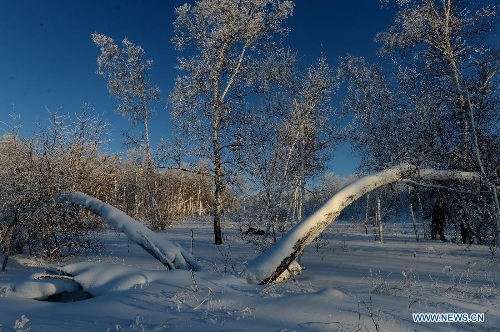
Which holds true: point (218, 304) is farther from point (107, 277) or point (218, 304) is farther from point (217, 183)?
point (217, 183)

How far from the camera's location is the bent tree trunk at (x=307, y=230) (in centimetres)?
507

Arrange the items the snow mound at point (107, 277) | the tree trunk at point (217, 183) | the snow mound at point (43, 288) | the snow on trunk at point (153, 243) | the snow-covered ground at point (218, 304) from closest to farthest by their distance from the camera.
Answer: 1. the snow-covered ground at point (218, 304)
2. the snow mound at point (107, 277)
3. the snow mound at point (43, 288)
4. the snow on trunk at point (153, 243)
5. the tree trunk at point (217, 183)

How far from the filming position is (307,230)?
5281mm

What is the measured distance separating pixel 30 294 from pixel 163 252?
68.4 inches

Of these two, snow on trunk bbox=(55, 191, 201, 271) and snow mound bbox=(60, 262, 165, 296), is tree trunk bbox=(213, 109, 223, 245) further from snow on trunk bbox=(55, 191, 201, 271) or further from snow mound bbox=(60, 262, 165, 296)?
snow mound bbox=(60, 262, 165, 296)

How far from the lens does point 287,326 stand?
2.92 meters

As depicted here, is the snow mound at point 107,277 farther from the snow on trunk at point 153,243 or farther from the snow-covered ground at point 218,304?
the snow on trunk at point 153,243

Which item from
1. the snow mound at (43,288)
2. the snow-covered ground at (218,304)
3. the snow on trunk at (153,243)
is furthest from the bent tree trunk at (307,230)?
the snow mound at (43,288)

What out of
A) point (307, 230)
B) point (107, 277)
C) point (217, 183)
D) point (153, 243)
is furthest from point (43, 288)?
point (217, 183)

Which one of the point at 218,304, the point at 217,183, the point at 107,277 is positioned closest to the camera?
the point at 218,304

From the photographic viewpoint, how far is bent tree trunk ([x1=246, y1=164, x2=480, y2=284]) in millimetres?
5066

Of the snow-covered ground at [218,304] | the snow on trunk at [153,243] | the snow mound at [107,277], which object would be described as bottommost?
the snow-covered ground at [218,304]

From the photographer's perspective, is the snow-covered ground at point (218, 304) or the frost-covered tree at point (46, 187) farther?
the frost-covered tree at point (46, 187)

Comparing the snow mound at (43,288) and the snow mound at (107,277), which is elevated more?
the snow mound at (107,277)
